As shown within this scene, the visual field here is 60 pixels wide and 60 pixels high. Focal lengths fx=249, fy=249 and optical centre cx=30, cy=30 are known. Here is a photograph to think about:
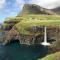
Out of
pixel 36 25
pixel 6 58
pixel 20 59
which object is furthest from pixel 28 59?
pixel 36 25

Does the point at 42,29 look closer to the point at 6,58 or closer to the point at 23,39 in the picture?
the point at 23,39

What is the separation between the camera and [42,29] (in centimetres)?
19200

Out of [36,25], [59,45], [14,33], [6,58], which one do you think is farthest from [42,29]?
[59,45]

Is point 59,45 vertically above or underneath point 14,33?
above

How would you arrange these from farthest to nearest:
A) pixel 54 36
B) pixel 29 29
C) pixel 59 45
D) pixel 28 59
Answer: pixel 29 29
pixel 54 36
pixel 28 59
pixel 59 45

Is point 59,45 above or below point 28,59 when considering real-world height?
above

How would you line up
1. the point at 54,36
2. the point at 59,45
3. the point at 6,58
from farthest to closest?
the point at 54,36
the point at 6,58
the point at 59,45

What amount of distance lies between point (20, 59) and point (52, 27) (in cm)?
8262

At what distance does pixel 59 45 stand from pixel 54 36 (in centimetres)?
8494

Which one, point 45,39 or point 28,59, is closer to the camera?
point 28,59

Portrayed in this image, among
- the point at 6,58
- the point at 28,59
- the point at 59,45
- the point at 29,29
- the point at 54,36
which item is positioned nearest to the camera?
the point at 59,45

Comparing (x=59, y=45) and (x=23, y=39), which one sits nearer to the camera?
(x=59, y=45)

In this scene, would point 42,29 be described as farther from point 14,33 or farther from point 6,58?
point 6,58

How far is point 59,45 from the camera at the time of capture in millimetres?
98688
